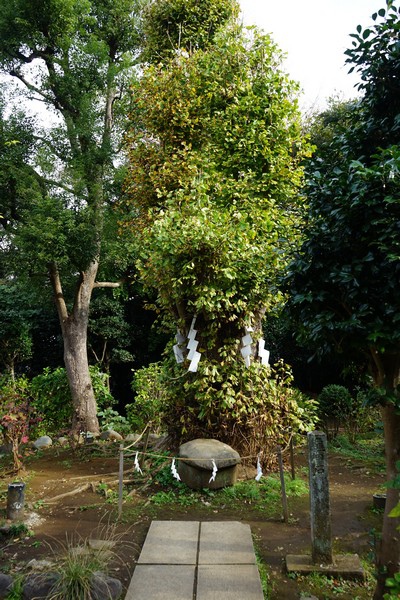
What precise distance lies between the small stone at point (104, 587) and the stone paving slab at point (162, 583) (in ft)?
0.30

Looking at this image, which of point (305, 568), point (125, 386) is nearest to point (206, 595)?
point (305, 568)

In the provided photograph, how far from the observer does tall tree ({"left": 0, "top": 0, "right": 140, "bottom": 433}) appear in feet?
33.4

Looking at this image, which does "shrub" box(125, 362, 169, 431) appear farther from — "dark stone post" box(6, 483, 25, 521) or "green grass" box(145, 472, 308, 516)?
"dark stone post" box(6, 483, 25, 521)

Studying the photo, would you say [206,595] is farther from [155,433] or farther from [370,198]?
[155,433]

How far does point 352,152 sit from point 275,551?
3.69m

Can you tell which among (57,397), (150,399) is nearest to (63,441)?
(57,397)

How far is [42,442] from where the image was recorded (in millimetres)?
10203

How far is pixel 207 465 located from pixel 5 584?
295 cm

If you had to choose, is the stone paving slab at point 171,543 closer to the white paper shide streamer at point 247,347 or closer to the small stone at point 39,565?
the small stone at point 39,565

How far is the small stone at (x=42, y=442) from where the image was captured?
10117mm

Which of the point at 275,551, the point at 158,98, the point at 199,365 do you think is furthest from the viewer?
the point at 158,98

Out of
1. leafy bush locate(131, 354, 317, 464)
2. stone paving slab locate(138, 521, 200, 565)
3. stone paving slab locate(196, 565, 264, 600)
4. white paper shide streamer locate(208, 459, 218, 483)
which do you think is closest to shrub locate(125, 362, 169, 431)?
leafy bush locate(131, 354, 317, 464)

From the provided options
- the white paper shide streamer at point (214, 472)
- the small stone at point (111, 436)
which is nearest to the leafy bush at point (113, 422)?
the small stone at point (111, 436)

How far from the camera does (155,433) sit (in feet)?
30.3
